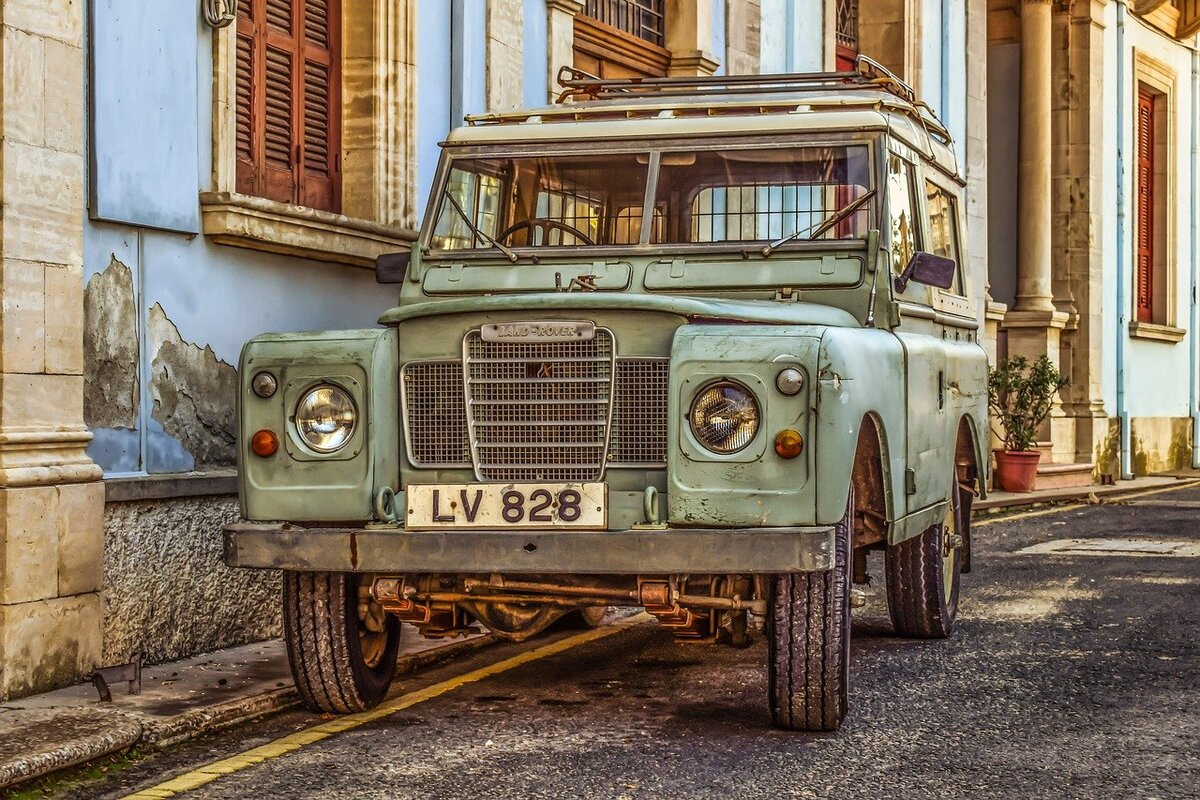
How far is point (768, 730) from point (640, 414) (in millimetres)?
1248

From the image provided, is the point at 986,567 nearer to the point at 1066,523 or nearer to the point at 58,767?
the point at 1066,523

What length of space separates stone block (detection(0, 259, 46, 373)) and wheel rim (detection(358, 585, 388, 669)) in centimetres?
173

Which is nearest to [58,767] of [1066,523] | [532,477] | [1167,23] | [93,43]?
[532,477]

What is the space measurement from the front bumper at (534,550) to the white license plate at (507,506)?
4 centimetres

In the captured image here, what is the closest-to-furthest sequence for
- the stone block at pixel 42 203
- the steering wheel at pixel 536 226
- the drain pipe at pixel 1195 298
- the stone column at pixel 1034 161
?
the stone block at pixel 42 203, the steering wheel at pixel 536 226, the stone column at pixel 1034 161, the drain pipe at pixel 1195 298

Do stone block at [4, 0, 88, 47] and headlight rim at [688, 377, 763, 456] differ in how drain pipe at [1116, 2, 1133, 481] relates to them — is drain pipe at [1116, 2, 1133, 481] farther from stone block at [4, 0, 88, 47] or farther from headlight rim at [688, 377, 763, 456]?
headlight rim at [688, 377, 763, 456]

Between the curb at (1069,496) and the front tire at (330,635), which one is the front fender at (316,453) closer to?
the front tire at (330,635)

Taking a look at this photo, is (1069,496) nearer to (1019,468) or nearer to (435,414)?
(1019,468)

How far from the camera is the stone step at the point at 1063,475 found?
2012cm

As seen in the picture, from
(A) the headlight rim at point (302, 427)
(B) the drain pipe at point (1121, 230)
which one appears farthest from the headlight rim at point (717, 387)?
(B) the drain pipe at point (1121, 230)

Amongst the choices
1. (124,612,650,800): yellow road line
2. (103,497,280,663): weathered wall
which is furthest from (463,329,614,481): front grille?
(103,497,280,663): weathered wall

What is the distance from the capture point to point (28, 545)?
700 centimetres

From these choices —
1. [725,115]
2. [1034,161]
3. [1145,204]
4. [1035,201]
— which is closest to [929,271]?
[725,115]

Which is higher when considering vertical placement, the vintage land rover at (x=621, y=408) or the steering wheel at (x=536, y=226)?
the steering wheel at (x=536, y=226)
